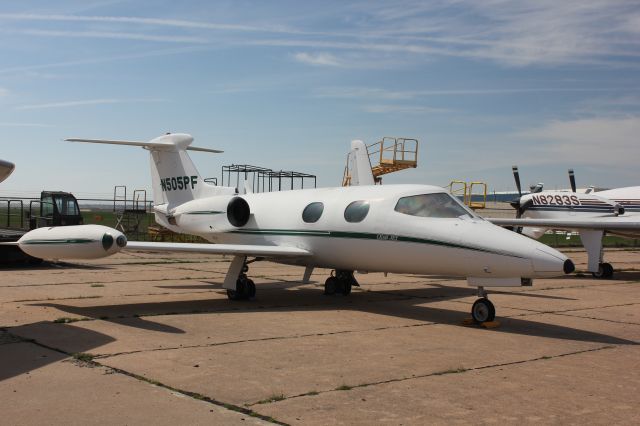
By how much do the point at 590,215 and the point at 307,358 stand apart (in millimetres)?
17903

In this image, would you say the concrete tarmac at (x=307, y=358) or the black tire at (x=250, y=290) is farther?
the black tire at (x=250, y=290)

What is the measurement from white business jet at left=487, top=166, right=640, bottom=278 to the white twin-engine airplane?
863cm

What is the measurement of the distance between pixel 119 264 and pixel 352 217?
11.1m

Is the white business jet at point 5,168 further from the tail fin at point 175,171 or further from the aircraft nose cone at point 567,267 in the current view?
the tail fin at point 175,171

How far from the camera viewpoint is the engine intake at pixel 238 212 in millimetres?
14188

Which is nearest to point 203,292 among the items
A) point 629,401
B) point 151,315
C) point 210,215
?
point 210,215

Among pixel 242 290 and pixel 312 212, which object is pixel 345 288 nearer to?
pixel 312 212

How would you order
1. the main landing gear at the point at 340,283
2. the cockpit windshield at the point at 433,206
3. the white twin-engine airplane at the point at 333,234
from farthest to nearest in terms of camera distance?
the main landing gear at the point at 340,283, the cockpit windshield at the point at 433,206, the white twin-engine airplane at the point at 333,234

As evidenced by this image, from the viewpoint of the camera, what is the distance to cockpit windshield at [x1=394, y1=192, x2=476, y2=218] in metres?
10.9

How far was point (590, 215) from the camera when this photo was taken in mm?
22625

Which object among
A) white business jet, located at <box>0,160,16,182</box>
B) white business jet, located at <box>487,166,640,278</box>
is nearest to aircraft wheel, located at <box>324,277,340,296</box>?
white business jet, located at <box>487,166,640,278</box>

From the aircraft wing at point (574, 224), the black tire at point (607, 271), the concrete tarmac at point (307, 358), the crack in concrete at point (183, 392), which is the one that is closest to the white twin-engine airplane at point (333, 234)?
the concrete tarmac at point (307, 358)

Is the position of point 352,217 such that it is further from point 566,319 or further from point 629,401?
point 629,401

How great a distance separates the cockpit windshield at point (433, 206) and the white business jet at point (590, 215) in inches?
357
